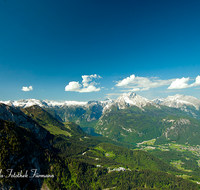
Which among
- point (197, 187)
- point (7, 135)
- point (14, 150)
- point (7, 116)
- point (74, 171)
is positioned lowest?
point (197, 187)

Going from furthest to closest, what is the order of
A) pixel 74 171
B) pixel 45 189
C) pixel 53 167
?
pixel 74 171, pixel 53 167, pixel 45 189

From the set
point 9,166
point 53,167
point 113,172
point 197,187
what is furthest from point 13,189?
point 197,187

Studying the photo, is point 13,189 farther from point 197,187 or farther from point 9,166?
point 197,187

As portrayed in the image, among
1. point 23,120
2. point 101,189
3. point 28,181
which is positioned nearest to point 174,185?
point 101,189

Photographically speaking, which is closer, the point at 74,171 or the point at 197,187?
the point at 74,171

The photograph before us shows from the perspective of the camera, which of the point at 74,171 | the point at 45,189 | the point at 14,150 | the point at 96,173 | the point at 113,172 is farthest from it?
the point at 113,172

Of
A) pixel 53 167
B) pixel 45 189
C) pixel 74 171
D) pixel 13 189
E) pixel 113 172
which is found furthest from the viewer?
pixel 113 172

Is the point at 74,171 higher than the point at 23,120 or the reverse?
the reverse

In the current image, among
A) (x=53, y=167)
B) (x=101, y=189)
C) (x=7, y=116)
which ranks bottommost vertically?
(x=101, y=189)

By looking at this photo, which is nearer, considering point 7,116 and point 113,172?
point 7,116

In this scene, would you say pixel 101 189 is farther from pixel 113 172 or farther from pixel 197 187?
pixel 197 187
